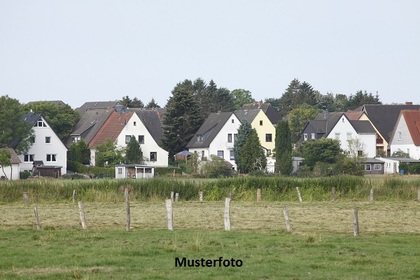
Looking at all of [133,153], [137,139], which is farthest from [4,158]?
[137,139]

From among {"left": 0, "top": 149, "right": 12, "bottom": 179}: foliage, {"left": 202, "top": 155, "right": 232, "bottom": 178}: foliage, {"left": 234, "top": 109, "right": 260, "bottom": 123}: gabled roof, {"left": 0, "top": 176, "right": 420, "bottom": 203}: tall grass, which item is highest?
{"left": 234, "top": 109, "right": 260, "bottom": 123}: gabled roof

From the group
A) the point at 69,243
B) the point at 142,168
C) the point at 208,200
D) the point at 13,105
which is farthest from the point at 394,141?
the point at 69,243

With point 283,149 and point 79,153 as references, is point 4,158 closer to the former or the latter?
point 79,153

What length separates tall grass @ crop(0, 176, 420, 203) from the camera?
5459 centimetres

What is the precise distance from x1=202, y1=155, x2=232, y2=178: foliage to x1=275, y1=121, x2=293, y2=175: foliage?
18.2 ft

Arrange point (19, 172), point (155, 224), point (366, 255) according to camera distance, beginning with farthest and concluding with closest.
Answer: point (19, 172) → point (155, 224) → point (366, 255)

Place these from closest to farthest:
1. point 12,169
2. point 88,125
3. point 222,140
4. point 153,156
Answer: point 12,169, point 153,156, point 222,140, point 88,125

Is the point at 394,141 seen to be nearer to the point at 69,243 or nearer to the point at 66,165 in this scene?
the point at 66,165

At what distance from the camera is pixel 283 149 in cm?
9812

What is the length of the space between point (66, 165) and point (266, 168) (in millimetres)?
22558

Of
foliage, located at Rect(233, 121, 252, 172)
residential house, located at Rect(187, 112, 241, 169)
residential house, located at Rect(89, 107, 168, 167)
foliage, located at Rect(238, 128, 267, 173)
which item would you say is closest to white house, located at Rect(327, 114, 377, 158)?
residential house, located at Rect(187, 112, 241, 169)

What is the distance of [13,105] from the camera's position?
10069cm

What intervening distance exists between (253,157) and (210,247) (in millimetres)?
75407

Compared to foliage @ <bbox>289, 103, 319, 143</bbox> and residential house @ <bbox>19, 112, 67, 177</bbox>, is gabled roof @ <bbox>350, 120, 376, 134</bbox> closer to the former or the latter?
foliage @ <bbox>289, 103, 319, 143</bbox>
